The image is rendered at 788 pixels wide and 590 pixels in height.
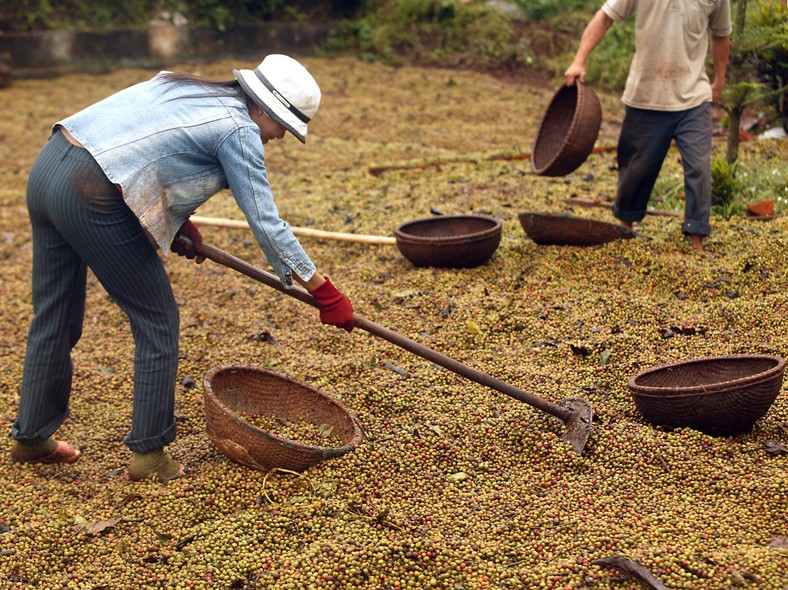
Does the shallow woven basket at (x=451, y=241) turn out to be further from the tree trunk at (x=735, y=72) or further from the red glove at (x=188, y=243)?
the tree trunk at (x=735, y=72)

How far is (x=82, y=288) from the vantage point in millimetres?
3502

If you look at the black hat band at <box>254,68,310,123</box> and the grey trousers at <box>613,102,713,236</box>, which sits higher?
the black hat band at <box>254,68,310,123</box>

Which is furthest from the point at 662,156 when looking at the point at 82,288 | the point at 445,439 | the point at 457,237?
the point at 82,288

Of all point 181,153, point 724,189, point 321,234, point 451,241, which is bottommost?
point 321,234

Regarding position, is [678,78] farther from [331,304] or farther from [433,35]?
[433,35]

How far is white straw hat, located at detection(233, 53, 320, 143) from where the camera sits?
9.84 ft

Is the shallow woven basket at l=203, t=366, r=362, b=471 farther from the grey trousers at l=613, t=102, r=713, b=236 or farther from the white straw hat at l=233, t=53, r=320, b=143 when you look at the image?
the grey trousers at l=613, t=102, r=713, b=236

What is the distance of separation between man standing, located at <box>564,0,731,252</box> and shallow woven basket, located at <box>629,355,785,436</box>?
1.89 m

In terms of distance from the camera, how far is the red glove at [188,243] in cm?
345

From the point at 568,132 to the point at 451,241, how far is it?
3.42ft

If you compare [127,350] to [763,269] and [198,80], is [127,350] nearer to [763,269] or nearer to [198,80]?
[198,80]

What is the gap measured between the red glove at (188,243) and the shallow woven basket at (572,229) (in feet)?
8.26

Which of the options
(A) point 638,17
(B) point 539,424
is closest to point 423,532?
(B) point 539,424

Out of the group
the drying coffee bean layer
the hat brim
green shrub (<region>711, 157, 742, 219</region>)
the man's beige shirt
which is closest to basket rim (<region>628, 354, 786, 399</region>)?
the drying coffee bean layer
